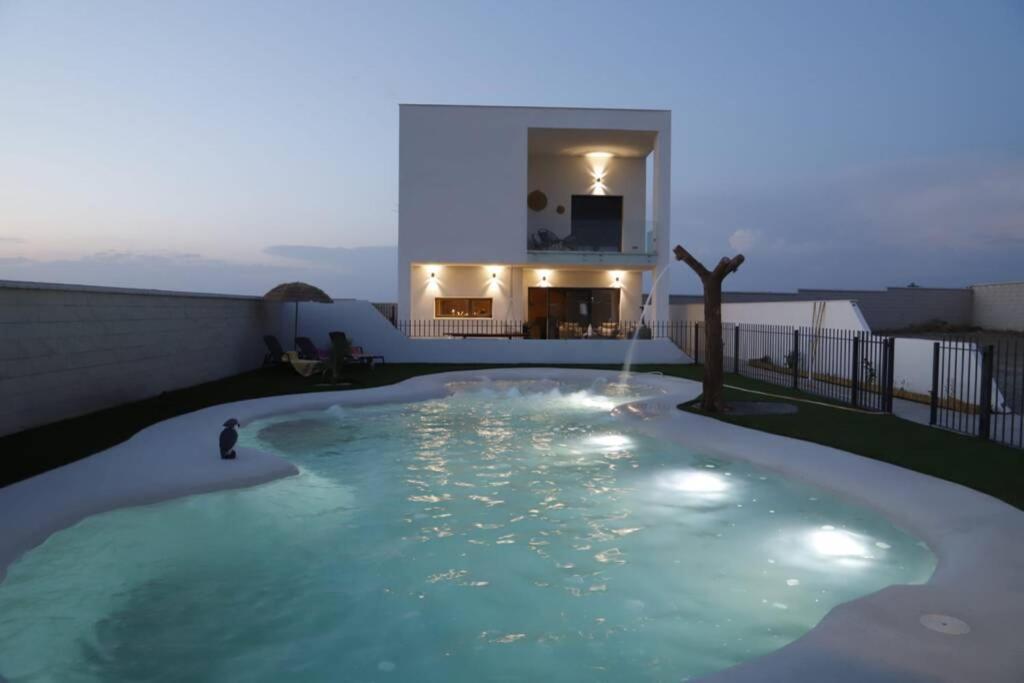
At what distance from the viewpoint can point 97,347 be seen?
33.6 feet

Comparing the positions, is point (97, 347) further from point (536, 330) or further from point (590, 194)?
point (590, 194)

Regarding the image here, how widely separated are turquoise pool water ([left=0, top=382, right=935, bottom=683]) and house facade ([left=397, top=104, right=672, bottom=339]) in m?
15.3

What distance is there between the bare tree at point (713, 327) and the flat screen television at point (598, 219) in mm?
14092

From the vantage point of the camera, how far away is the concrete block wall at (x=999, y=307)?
22688 mm

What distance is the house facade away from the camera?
74.8 feet

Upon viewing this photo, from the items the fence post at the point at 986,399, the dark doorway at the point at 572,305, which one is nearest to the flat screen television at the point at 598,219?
the dark doorway at the point at 572,305

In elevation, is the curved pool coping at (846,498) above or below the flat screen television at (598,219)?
below

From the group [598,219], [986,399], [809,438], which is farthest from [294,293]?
[986,399]

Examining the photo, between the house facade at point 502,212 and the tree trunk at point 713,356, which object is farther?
the house facade at point 502,212

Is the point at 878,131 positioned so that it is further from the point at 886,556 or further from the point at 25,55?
the point at 25,55

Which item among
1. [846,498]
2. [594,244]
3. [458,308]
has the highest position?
[594,244]

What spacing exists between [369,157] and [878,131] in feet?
74.2

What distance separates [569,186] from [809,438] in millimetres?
18587

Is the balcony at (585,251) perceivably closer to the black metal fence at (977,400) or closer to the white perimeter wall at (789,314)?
the white perimeter wall at (789,314)
